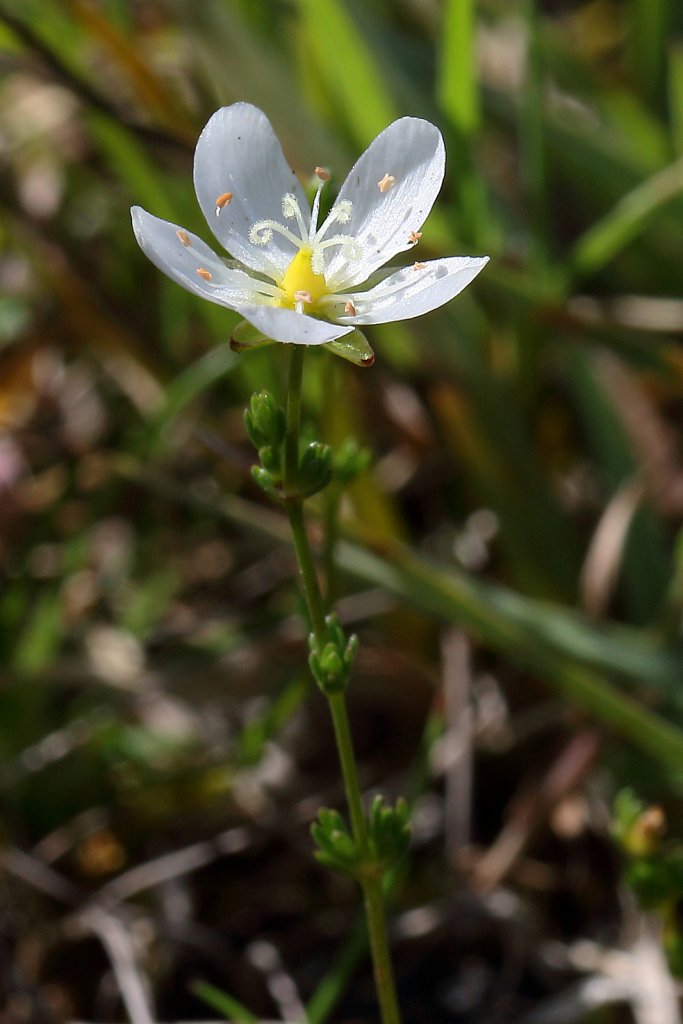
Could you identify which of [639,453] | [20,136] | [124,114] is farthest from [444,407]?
[20,136]

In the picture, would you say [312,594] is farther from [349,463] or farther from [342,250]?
[342,250]

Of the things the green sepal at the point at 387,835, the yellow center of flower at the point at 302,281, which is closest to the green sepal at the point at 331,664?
the green sepal at the point at 387,835

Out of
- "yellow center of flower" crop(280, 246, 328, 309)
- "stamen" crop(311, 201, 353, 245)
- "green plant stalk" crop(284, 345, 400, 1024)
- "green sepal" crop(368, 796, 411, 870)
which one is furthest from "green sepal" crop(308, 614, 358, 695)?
"stamen" crop(311, 201, 353, 245)

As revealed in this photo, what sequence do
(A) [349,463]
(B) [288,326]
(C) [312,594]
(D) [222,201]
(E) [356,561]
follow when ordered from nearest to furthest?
(B) [288,326] < (C) [312,594] < (D) [222,201] < (A) [349,463] < (E) [356,561]

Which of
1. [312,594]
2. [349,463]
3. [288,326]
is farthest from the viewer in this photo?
[349,463]

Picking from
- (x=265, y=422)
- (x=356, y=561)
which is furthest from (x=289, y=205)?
(x=356, y=561)

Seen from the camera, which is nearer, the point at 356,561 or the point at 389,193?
the point at 389,193

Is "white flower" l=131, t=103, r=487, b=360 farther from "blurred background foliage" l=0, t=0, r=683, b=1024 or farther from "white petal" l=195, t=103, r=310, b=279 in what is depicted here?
"blurred background foliage" l=0, t=0, r=683, b=1024

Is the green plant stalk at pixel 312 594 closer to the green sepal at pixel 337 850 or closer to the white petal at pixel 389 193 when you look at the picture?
the green sepal at pixel 337 850

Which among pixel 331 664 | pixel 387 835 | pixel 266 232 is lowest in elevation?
pixel 387 835
